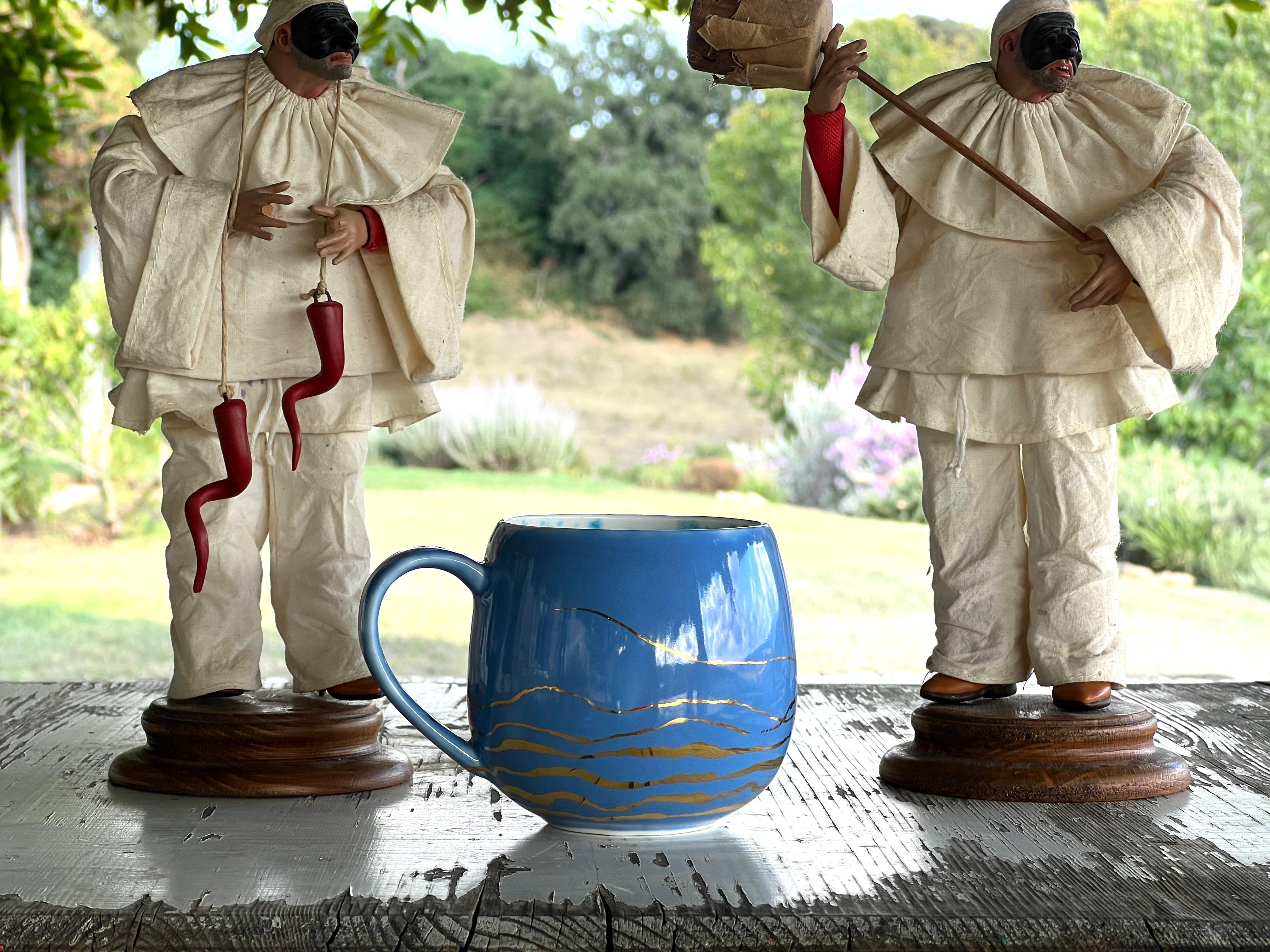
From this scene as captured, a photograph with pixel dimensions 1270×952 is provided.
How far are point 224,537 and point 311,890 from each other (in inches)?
17.6

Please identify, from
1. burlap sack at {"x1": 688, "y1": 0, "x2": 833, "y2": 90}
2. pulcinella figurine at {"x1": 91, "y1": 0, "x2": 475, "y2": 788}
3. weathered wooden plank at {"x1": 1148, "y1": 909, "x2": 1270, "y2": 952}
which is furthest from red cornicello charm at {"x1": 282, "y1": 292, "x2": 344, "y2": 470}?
weathered wooden plank at {"x1": 1148, "y1": 909, "x2": 1270, "y2": 952}

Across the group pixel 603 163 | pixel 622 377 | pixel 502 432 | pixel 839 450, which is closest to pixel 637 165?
pixel 603 163

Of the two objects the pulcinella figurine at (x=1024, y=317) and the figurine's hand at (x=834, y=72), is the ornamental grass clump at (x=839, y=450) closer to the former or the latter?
the pulcinella figurine at (x=1024, y=317)

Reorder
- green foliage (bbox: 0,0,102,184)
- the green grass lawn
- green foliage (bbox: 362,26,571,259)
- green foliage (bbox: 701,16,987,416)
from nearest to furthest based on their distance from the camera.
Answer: green foliage (bbox: 0,0,102,184) < the green grass lawn < green foliage (bbox: 701,16,987,416) < green foliage (bbox: 362,26,571,259)

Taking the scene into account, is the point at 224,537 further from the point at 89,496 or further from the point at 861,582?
the point at 89,496

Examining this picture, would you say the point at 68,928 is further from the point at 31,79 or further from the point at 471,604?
the point at 471,604

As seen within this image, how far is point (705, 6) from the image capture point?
0.92 meters

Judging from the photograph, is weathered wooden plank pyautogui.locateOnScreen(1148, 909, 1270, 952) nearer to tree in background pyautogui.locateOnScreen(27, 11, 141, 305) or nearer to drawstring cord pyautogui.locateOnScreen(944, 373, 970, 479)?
drawstring cord pyautogui.locateOnScreen(944, 373, 970, 479)

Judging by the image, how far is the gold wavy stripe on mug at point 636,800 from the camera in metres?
0.72

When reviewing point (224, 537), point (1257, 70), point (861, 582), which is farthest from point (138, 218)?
point (1257, 70)

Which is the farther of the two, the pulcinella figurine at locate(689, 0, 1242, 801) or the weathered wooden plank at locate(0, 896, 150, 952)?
the pulcinella figurine at locate(689, 0, 1242, 801)

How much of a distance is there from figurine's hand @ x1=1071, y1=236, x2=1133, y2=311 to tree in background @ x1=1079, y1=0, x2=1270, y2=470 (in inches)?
155

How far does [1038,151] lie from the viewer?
1016mm

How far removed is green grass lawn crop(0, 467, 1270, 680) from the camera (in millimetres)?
3535
